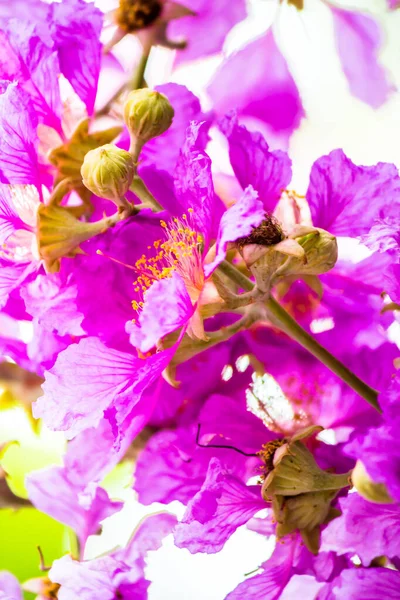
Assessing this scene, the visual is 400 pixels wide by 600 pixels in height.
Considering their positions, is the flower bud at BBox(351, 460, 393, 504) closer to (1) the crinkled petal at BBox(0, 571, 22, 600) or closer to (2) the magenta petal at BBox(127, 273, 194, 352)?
(2) the magenta petal at BBox(127, 273, 194, 352)

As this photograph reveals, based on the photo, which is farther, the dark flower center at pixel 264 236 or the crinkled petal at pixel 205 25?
the crinkled petal at pixel 205 25

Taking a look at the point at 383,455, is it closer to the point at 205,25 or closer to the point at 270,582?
the point at 270,582

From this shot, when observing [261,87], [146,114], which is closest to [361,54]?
[261,87]

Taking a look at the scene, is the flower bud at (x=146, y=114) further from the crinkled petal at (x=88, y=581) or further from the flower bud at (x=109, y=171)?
the crinkled petal at (x=88, y=581)

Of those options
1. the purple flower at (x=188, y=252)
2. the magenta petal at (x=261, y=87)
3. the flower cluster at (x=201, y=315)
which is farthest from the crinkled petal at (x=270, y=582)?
the magenta petal at (x=261, y=87)

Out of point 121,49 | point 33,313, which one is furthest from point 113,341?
Answer: point 121,49

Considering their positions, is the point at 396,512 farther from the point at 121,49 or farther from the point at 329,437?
the point at 121,49
